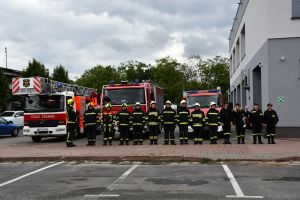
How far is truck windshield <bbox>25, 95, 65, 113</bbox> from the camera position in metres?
23.2

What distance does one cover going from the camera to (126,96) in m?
22.9

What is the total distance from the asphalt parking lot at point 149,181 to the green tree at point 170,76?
75761mm

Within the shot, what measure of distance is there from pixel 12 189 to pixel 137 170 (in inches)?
144

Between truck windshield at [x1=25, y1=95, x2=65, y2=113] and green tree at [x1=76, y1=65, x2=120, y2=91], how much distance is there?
74977 millimetres

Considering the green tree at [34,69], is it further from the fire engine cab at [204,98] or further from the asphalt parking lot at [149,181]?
the asphalt parking lot at [149,181]

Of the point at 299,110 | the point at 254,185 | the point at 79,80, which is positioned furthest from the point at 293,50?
the point at 79,80

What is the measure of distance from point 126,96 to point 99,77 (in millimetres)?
78895

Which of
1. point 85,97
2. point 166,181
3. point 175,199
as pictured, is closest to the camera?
point 175,199

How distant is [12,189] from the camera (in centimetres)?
973

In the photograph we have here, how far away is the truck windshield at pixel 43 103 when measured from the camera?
23.2m

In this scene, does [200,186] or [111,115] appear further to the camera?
[111,115]

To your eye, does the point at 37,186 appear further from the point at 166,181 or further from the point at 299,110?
the point at 299,110

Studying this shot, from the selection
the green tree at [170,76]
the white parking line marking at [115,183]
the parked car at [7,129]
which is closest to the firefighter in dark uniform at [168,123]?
the white parking line marking at [115,183]

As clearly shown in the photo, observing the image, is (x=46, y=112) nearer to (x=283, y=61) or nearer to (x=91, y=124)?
(x=91, y=124)
